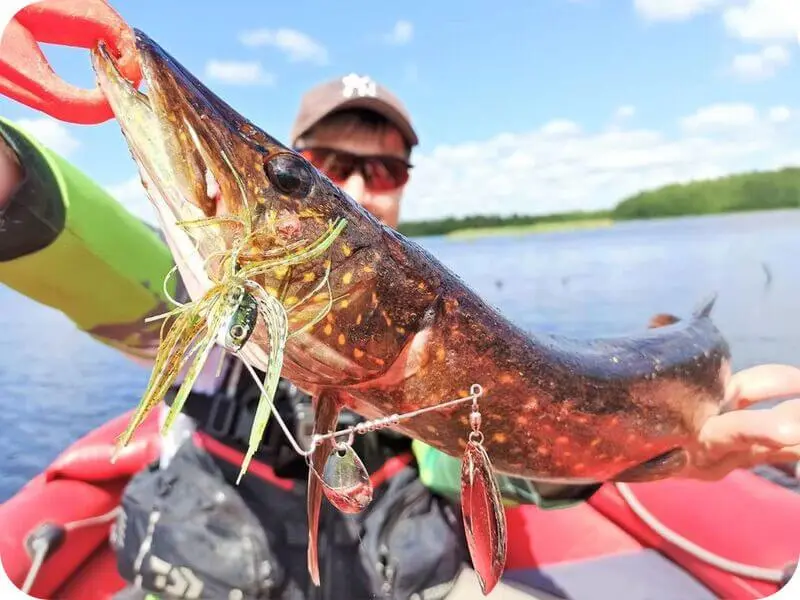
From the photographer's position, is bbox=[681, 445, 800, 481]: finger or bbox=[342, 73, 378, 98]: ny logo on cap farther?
bbox=[342, 73, 378, 98]: ny logo on cap

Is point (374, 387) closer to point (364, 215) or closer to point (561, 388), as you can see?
point (364, 215)

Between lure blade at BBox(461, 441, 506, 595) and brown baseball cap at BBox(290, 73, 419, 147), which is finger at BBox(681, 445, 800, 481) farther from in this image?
brown baseball cap at BBox(290, 73, 419, 147)

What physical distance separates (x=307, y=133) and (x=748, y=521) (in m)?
3.02

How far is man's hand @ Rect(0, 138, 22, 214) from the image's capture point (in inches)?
84.4

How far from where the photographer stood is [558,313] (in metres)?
15.5

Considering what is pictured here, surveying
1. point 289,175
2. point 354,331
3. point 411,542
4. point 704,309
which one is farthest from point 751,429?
point 289,175

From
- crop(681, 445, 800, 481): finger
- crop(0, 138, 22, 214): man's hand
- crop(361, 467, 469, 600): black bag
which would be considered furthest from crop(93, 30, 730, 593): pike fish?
crop(0, 138, 22, 214): man's hand

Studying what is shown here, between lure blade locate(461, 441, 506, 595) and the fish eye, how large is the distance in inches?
27.8

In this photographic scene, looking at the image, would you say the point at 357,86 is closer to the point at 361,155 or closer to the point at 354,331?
the point at 361,155

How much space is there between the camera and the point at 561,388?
1718 mm

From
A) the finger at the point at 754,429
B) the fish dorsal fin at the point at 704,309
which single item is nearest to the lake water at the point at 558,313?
the fish dorsal fin at the point at 704,309

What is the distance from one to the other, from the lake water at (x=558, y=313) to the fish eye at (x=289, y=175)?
1.51 ft

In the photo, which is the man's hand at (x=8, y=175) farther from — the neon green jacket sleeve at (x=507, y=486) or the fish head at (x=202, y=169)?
the neon green jacket sleeve at (x=507, y=486)

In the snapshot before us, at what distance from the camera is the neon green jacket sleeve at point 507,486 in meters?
2.21
